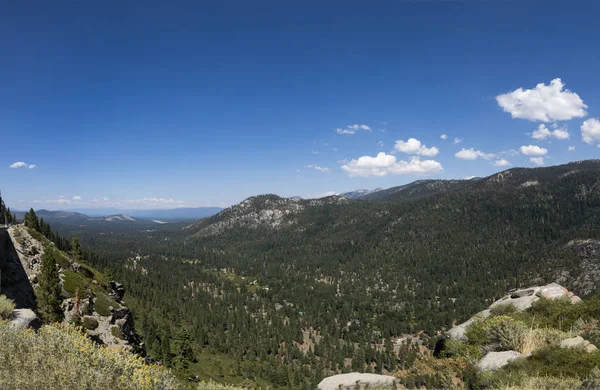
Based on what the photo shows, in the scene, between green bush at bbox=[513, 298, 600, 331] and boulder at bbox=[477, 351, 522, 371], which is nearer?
boulder at bbox=[477, 351, 522, 371]

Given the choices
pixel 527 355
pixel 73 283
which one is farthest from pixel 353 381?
pixel 73 283

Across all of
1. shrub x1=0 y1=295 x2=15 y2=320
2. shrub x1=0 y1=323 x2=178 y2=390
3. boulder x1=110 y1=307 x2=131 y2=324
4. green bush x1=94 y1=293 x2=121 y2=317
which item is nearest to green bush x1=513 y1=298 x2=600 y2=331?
shrub x1=0 y1=323 x2=178 y2=390

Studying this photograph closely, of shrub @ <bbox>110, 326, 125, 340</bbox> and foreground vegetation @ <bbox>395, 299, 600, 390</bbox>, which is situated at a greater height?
foreground vegetation @ <bbox>395, 299, 600, 390</bbox>

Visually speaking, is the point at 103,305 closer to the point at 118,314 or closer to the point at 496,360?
the point at 118,314

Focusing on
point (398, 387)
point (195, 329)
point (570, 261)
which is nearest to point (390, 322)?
point (195, 329)

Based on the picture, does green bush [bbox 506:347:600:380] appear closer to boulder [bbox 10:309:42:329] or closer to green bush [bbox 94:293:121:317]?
boulder [bbox 10:309:42:329]

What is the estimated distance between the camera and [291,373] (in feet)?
390

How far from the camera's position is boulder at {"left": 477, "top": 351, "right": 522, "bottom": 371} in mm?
16891

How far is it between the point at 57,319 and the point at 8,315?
24.6 m

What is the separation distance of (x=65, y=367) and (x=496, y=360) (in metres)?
20.8

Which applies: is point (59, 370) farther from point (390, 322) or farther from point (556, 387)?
point (390, 322)

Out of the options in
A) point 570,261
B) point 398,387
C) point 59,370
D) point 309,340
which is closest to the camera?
point 59,370

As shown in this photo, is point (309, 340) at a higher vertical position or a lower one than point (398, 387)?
lower

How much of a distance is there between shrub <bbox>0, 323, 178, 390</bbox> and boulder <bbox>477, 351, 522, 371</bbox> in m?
16.4
